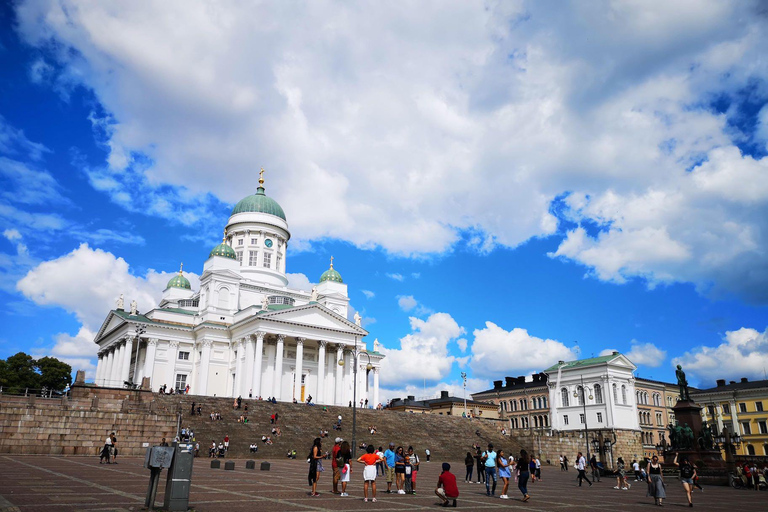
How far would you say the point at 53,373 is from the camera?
263ft

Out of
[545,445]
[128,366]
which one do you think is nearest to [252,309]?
[128,366]

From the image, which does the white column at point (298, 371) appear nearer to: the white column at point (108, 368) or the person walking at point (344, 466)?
the white column at point (108, 368)

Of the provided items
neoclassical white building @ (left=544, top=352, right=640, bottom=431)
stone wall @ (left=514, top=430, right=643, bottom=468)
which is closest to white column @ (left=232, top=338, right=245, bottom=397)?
stone wall @ (left=514, top=430, right=643, bottom=468)

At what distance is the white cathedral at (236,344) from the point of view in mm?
59562

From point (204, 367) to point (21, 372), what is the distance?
109 feet

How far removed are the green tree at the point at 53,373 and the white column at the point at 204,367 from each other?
31502mm

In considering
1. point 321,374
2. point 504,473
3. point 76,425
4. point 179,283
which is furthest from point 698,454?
point 179,283

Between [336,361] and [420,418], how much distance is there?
46.1 ft

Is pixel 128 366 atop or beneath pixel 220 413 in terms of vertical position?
atop

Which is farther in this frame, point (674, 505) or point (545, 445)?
point (545, 445)

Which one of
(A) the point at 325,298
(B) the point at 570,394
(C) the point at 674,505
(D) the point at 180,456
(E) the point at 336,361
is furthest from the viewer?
(B) the point at 570,394

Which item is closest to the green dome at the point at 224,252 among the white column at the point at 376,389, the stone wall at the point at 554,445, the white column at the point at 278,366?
the white column at the point at 278,366

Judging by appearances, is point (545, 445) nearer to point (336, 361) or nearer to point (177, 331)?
point (336, 361)

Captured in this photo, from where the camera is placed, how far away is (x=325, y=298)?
247 feet
